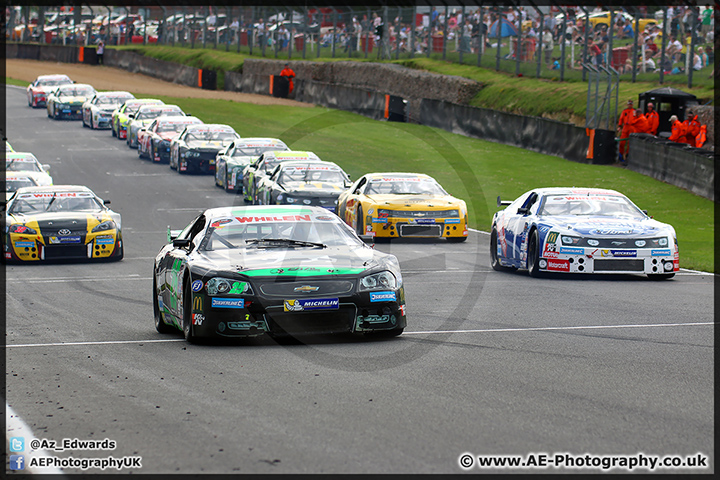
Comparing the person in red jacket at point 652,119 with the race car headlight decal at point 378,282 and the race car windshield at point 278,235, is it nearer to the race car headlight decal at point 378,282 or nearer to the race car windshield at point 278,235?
the race car windshield at point 278,235

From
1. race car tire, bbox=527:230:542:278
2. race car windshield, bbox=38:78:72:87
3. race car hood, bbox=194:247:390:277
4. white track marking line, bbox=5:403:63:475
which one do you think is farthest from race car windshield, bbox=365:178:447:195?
race car windshield, bbox=38:78:72:87

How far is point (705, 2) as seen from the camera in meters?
31.3

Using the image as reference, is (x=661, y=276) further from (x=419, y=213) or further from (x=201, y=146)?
(x=201, y=146)

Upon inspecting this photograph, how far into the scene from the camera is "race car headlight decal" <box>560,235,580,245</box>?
1498 cm

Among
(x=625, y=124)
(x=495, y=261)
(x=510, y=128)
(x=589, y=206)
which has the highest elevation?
(x=625, y=124)

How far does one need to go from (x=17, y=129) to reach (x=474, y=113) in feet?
60.9

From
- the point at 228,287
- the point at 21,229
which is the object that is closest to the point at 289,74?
the point at 21,229

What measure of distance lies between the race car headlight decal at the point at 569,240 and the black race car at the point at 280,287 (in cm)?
555

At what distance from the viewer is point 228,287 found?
909cm

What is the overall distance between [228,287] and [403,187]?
13.2 metres

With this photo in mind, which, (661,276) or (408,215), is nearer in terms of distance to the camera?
(661,276)

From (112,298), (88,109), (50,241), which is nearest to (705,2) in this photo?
(50,241)

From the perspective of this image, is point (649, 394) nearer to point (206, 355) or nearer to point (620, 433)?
point (620, 433)
